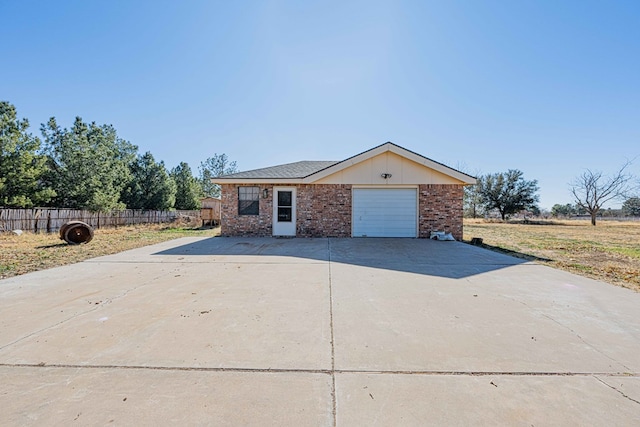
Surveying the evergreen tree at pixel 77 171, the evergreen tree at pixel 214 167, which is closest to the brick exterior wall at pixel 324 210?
the evergreen tree at pixel 77 171

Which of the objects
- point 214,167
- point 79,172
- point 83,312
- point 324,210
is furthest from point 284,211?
point 214,167

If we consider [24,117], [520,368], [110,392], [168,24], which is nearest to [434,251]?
[520,368]

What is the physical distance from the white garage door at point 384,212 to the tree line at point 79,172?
21.0 m

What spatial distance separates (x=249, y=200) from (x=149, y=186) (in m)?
23.5

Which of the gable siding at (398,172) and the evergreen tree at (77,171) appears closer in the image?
the gable siding at (398,172)

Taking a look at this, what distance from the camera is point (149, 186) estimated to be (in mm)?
30266

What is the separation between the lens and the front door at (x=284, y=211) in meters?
12.1

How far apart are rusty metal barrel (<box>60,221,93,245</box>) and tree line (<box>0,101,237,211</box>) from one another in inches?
462

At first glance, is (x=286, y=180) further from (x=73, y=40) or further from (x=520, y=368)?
(x=520, y=368)

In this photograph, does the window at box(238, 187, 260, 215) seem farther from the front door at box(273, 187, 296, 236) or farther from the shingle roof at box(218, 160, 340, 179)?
the front door at box(273, 187, 296, 236)

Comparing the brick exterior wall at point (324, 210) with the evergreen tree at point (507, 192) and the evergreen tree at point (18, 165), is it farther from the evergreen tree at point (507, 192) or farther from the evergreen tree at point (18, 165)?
the evergreen tree at point (507, 192)

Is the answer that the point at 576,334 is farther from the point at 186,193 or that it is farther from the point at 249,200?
the point at 186,193

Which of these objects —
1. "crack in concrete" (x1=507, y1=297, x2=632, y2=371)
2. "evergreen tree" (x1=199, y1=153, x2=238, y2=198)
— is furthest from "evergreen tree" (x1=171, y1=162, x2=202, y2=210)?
"crack in concrete" (x1=507, y1=297, x2=632, y2=371)

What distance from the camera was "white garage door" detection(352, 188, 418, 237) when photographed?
462 inches
